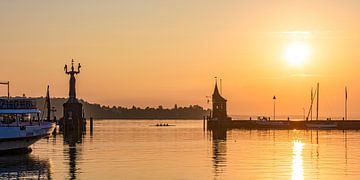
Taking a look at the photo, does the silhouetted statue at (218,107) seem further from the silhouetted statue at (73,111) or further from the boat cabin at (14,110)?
the boat cabin at (14,110)

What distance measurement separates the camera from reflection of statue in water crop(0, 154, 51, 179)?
1788 inches

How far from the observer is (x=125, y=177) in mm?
44062

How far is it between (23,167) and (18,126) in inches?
681

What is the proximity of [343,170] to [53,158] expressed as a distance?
25732 mm

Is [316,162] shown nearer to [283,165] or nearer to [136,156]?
[283,165]

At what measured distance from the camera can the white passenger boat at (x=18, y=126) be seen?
66.7 meters

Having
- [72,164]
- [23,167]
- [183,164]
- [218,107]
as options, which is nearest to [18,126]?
[72,164]

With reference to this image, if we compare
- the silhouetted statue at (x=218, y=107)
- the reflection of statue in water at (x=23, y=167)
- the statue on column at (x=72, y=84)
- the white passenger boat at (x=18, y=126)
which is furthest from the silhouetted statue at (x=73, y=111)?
the reflection of statue in water at (x=23, y=167)

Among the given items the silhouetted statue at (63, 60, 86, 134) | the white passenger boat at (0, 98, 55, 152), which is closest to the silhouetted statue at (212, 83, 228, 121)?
the silhouetted statue at (63, 60, 86, 134)

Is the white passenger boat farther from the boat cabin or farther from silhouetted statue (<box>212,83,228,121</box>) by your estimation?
silhouetted statue (<box>212,83,228,121</box>)

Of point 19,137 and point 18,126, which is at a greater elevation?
point 18,126

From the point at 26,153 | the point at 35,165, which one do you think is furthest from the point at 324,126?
the point at 35,165

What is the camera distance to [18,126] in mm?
68250

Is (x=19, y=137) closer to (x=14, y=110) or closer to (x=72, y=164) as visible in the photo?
(x=14, y=110)
